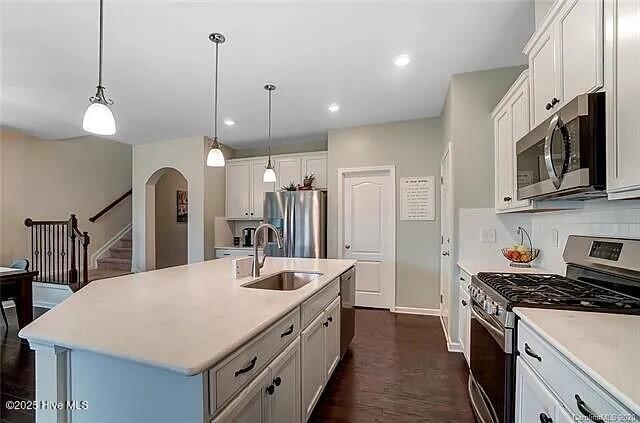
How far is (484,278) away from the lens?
79.5 inches

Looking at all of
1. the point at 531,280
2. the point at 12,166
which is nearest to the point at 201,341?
the point at 531,280

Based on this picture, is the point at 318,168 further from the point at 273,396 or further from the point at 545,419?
the point at 545,419

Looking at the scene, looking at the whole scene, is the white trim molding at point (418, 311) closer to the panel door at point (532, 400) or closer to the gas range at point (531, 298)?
the gas range at point (531, 298)

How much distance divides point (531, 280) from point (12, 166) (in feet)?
21.8

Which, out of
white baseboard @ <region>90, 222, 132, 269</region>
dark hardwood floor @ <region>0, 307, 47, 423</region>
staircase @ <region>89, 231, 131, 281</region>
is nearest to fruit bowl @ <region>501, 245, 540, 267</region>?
dark hardwood floor @ <region>0, 307, 47, 423</region>

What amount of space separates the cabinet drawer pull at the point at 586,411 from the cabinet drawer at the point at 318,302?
1178 millimetres

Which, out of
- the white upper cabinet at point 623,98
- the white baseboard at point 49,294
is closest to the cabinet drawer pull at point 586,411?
the white upper cabinet at point 623,98

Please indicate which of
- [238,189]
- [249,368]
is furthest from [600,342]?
[238,189]

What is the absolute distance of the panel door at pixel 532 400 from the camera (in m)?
1.06

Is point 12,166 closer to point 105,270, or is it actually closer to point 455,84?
point 105,270

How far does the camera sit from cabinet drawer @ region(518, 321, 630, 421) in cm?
81

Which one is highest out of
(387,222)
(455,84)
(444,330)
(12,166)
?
(455,84)

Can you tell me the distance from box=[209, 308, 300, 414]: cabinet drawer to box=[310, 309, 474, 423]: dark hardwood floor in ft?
3.20

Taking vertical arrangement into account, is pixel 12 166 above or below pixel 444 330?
above
